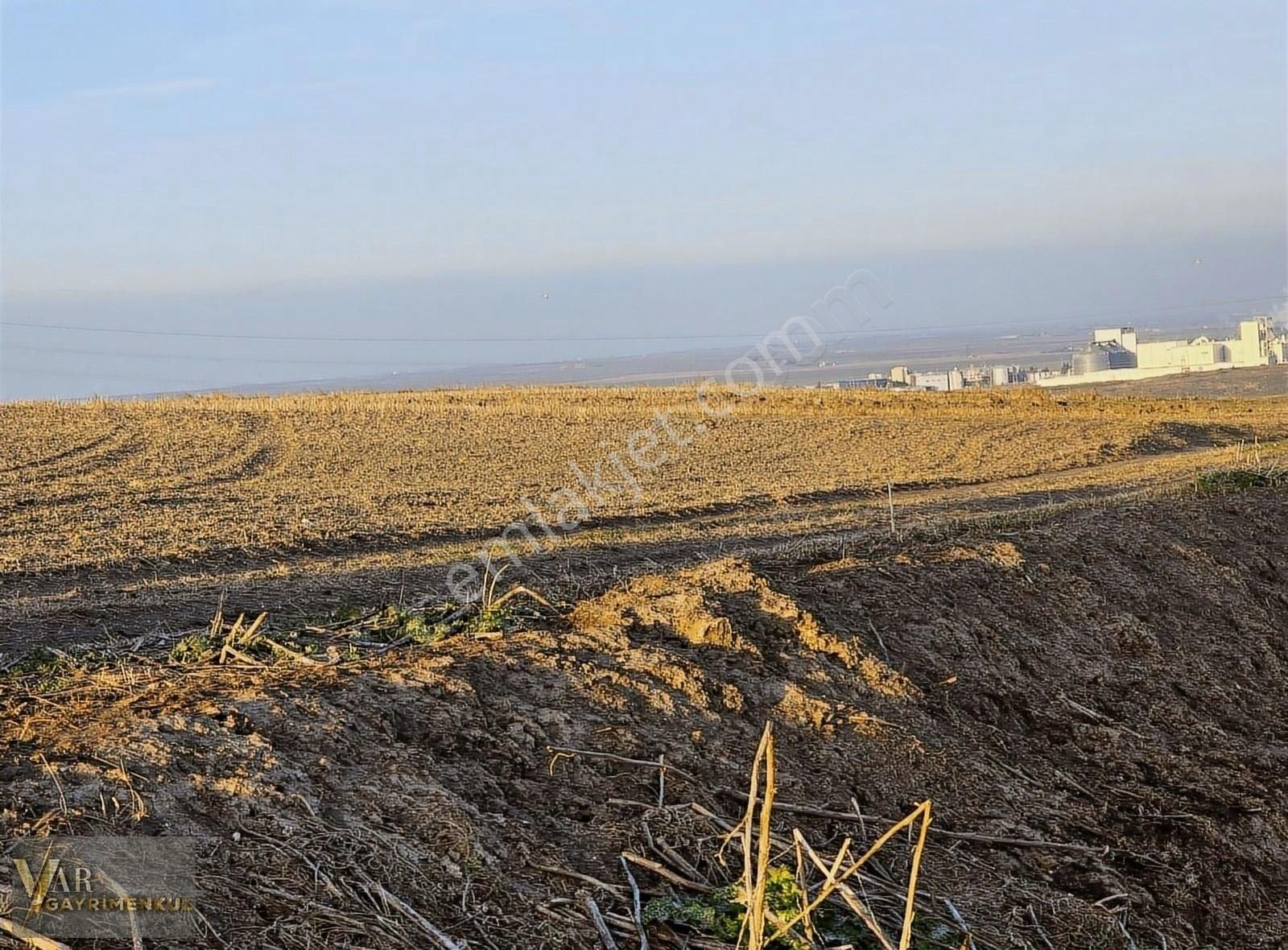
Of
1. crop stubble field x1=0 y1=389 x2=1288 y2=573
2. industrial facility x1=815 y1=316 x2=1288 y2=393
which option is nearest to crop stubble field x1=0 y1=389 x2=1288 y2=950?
crop stubble field x1=0 y1=389 x2=1288 y2=573

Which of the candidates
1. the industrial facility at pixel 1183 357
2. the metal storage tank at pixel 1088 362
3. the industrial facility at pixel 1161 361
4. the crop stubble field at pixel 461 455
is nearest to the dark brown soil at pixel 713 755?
the crop stubble field at pixel 461 455

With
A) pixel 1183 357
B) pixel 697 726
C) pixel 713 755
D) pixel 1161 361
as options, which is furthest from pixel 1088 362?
pixel 713 755

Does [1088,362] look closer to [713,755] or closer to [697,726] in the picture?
[697,726]

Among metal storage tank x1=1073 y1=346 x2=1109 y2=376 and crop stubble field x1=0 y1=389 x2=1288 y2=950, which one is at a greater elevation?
crop stubble field x1=0 y1=389 x2=1288 y2=950

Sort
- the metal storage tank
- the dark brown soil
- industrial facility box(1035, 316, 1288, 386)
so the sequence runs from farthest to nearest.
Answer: the metal storage tank
industrial facility box(1035, 316, 1288, 386)
the dark brown soil

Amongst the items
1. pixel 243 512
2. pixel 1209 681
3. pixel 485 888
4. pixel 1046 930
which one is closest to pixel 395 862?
pixel 485 888

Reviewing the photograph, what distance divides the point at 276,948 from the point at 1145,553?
813cm

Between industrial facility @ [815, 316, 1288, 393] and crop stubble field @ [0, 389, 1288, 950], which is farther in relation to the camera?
industrial facility @ [815, 316, 1288, 393]

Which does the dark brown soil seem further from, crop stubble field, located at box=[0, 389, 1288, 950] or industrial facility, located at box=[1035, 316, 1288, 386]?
industrial facility, located at box=[1035, 316, 1288, 386]

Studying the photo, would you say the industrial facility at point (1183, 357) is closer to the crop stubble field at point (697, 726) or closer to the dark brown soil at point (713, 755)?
the crop stubble field at point (697, 726)

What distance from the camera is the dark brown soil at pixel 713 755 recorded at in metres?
4.71

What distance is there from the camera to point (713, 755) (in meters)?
6.04

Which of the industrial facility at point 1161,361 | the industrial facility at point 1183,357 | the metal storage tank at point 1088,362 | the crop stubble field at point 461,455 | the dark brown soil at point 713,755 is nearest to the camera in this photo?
the dark brown soil at point 713,755

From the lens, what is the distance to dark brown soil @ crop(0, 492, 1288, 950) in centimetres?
471
